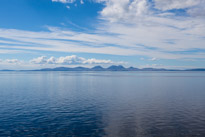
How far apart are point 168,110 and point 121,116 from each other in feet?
48.5

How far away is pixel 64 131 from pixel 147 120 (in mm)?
Result: 18475

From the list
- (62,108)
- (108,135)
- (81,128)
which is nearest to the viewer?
(108,135)

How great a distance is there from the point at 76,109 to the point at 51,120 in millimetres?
10801

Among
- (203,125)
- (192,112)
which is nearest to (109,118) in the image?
(203,125)

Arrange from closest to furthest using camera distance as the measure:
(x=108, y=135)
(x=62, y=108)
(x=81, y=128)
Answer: (x=108, y=135)
(x=81, y=128)
(x=62, y=108)

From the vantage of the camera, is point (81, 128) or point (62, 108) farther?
point (62, 108)

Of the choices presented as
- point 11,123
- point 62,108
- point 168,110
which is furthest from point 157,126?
point 11,123

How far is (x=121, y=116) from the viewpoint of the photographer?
42906 millimetres

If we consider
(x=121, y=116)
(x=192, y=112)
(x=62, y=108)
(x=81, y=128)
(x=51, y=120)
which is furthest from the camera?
(x=62, y=108)

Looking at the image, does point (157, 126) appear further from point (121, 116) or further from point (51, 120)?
point (51, 120)

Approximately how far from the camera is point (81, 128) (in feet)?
115

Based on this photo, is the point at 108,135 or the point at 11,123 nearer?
the point at 108,135

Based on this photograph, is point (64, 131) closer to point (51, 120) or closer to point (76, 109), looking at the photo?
point (51, 120)

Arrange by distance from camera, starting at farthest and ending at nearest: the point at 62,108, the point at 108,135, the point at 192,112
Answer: the point at 62,108
the point at 192,112
the point at 108,135
